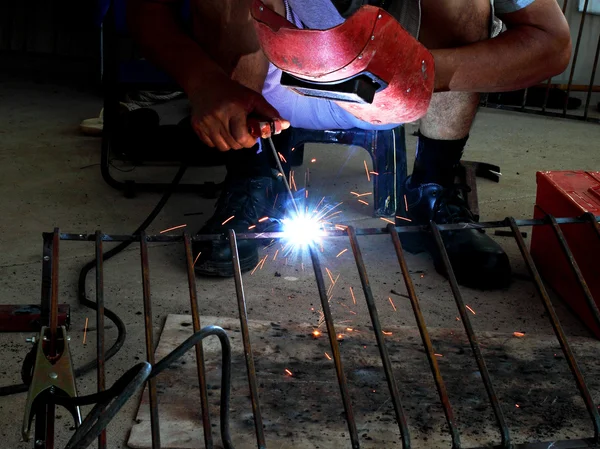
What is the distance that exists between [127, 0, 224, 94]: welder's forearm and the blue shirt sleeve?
0.66 metres

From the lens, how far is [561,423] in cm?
134

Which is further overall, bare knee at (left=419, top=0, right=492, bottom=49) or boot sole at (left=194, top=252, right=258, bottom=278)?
boot sole at (left=194, top=252, right=258, bottom=278)

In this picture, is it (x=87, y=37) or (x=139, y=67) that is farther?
(x=87, y=37)

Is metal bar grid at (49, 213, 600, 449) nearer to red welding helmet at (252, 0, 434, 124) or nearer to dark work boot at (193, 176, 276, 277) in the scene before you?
red welding helmet at (252, 0, 434, 124)

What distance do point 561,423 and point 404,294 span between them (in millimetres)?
621

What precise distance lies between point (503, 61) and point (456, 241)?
49 centimetres

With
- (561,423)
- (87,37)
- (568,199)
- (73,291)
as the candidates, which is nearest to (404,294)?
(568,199)

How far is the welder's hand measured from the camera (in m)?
1.53

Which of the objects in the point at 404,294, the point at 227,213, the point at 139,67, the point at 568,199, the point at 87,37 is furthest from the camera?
the point at 87,37

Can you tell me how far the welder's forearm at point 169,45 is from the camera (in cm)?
172

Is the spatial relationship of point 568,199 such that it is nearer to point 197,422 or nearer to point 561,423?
point 561,423

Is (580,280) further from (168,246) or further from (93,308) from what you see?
(168,246)

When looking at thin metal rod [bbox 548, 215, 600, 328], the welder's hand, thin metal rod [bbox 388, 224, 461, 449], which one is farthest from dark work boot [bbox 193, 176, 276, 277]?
thin metal rod [bbox 548, 215, 600, 328]

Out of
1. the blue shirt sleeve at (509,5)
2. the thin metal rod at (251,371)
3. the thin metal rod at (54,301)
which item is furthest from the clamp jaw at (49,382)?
the blue shirt sleeve at (509,5)
